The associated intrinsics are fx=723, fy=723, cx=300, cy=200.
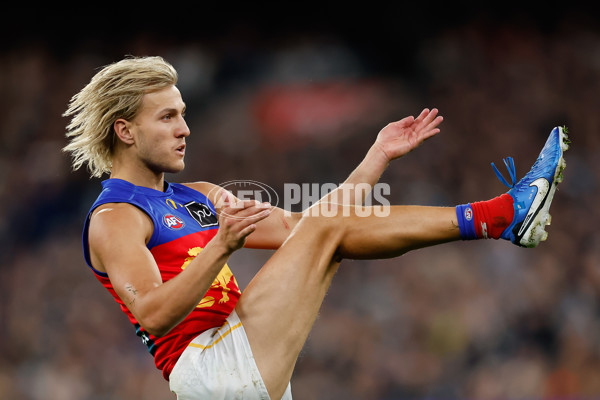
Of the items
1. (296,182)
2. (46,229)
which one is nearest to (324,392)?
(296,182)

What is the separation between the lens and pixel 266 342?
300 cm

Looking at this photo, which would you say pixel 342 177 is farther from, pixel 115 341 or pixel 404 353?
pixel 115 341

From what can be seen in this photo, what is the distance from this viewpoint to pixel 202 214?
3.41 meters

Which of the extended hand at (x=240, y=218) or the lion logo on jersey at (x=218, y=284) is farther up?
the extended hand at (x=240, y=218)

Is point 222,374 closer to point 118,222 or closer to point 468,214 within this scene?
point 118,222

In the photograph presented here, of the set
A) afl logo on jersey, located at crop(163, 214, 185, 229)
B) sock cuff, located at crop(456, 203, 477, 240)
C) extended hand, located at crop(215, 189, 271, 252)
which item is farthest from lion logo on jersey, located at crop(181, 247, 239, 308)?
sock cuff, located at crop(456, 203, 477, 240)

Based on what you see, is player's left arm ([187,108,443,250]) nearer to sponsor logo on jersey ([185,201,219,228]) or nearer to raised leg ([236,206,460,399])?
sponsor logo on jersey ([185,201,219,228])

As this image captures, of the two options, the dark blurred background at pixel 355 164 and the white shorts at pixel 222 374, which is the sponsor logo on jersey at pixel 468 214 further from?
the dark blurred background at pixel 355 164

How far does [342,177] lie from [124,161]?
15.0 ft

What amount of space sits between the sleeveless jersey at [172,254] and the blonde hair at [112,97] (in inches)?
10.2

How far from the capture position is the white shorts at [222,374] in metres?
2.94

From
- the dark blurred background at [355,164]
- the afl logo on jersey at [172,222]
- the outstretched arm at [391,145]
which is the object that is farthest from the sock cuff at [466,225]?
the dark blurred background at [355,164]

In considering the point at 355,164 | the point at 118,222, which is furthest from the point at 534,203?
the point at 355,164

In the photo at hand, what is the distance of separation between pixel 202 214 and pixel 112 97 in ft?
2.22
